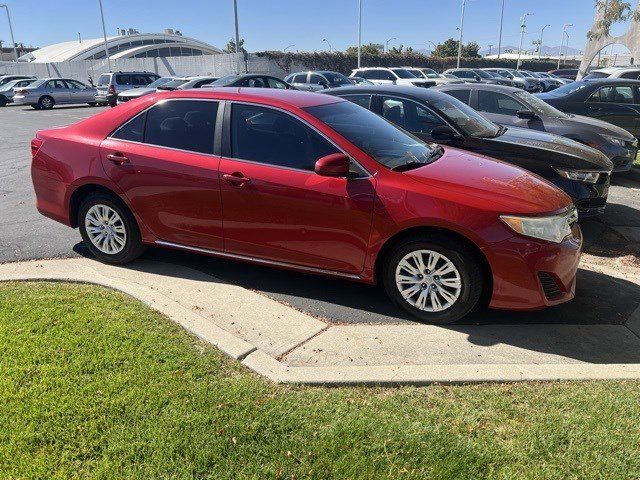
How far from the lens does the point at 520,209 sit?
146 inches

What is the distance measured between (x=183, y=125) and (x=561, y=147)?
14.0 ft

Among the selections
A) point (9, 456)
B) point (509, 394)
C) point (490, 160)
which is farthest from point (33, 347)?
point (490, 160)

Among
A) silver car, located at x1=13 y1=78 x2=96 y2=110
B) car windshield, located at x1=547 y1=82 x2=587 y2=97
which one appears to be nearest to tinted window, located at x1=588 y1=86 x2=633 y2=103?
car windshield, located at x1=547 y1=82 x2=587 y2=97

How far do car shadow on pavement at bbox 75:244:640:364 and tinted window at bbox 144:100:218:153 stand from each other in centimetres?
121

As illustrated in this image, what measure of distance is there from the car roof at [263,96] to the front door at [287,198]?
0.34 feet

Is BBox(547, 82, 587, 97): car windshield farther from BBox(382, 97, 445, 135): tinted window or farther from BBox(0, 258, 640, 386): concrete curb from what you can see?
BBox(0, 258, 640, 386): concrete curb

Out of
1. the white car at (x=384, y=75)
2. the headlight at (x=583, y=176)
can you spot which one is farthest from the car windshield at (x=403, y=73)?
the headlight at (x=583, y=176)

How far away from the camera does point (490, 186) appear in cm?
392

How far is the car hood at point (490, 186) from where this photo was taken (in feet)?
12.3

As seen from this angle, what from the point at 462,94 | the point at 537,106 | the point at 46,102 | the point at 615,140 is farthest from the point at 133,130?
the point at 46,102

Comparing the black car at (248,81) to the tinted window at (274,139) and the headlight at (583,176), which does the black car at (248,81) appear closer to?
the headlight at (583,176)

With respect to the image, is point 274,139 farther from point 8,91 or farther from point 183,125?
point 8,91

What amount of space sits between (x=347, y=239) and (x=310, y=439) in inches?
67.3

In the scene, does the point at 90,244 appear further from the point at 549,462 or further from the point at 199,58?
the point at 199,58
